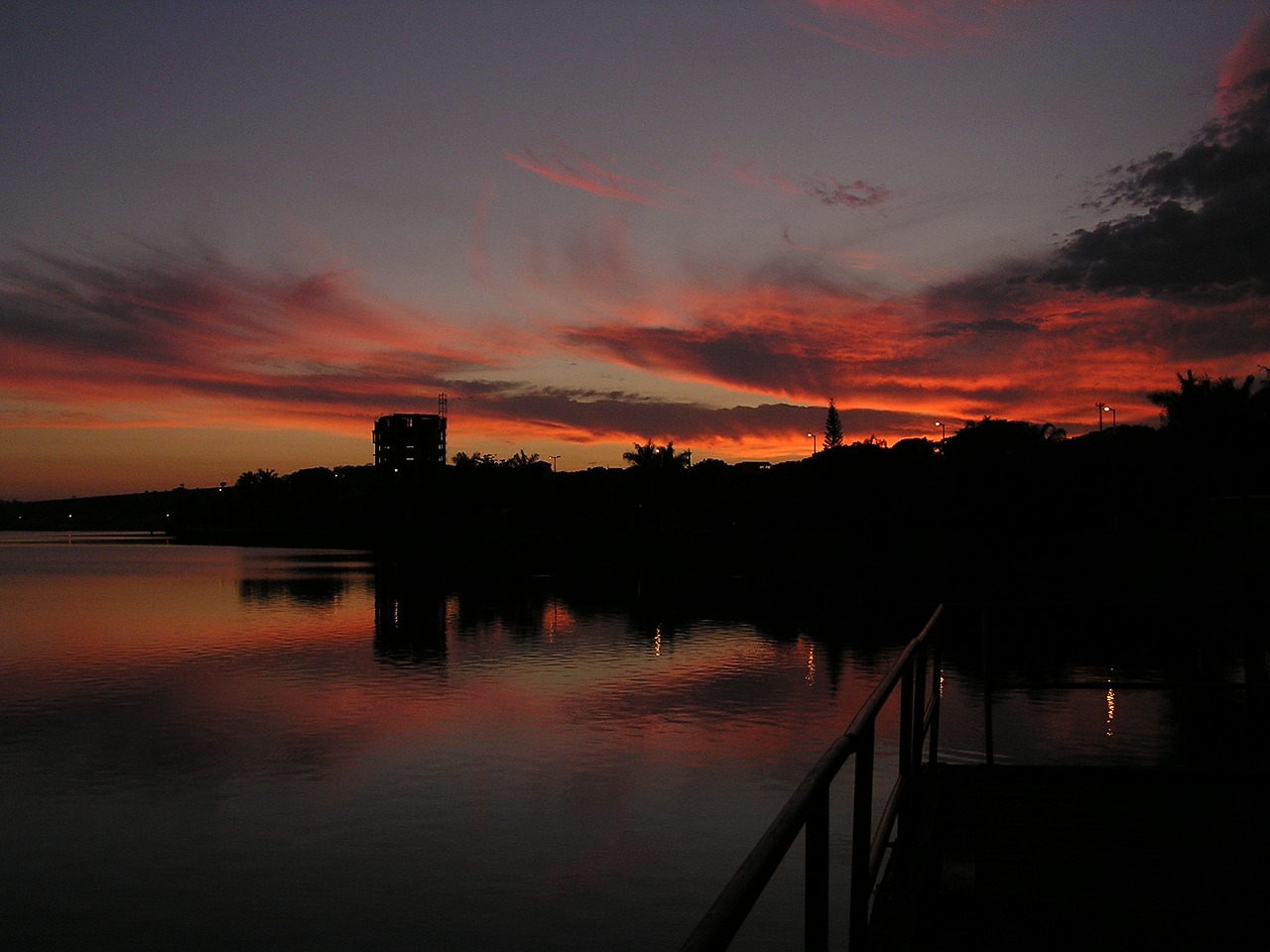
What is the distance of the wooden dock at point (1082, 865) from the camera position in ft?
18.5

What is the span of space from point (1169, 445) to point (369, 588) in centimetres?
3762

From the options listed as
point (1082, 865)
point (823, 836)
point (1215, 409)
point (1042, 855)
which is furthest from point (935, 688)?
point (1215, 409)

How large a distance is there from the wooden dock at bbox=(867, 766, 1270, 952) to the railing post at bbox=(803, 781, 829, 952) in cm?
199

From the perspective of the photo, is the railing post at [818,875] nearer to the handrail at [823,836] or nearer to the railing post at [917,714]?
the handrail at [823,836]

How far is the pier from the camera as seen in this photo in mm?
5445

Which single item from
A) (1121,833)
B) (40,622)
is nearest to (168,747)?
(1121,833)

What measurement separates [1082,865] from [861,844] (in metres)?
2.69

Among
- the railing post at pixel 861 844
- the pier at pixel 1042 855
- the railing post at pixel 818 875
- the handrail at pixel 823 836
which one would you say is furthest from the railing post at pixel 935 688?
the railing post at pixel 818 875

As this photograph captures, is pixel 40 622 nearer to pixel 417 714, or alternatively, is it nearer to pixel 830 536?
pixel 417 714

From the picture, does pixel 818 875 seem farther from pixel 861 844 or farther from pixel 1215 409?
pixel 1215 409

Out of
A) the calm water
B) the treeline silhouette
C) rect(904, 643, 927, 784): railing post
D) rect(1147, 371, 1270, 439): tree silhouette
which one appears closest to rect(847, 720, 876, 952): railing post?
rect(904, 643, 927, 784): railing post

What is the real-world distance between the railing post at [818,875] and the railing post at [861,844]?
0.82m

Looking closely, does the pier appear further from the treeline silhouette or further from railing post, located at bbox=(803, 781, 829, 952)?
the treeline silhouette

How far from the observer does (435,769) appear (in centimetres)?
1341
